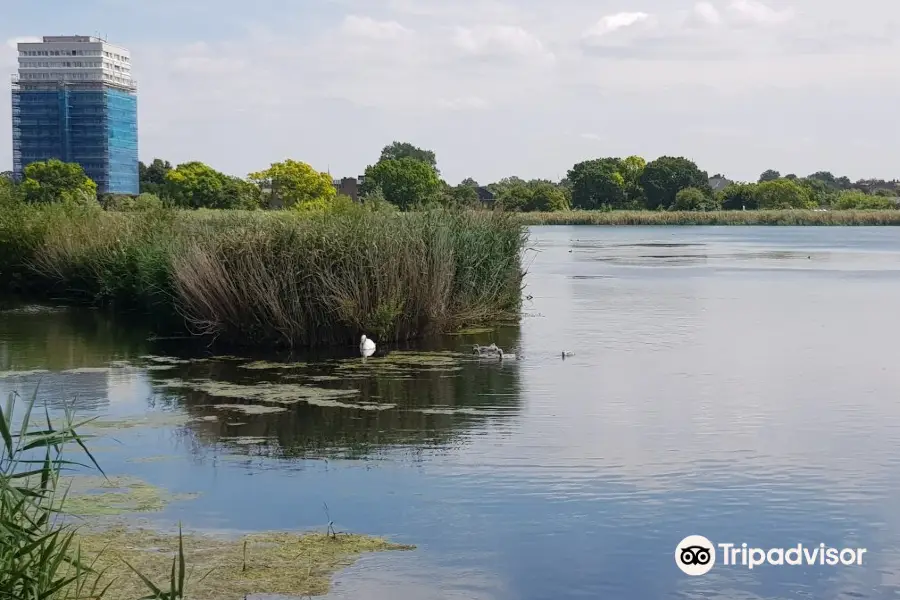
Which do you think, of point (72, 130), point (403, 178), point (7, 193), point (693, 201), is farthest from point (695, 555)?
point (72, 130)

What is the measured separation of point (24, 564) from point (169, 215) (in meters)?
20.7

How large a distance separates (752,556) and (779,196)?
10548 centimetres

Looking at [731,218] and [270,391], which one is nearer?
[270,391]

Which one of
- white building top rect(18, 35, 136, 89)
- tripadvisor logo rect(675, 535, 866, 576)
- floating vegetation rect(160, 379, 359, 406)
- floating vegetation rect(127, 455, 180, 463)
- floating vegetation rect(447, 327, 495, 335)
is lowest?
tripadvisor logo rect(675, 535, 866, 576)

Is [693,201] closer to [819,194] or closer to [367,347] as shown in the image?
[819,194]

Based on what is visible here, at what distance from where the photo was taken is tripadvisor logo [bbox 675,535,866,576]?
7.70 meters

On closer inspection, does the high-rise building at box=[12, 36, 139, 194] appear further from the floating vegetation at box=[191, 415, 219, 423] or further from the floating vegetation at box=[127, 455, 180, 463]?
the floating vegetation at box=[127, 455, 180, 463]

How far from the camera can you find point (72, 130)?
149375 millimetres

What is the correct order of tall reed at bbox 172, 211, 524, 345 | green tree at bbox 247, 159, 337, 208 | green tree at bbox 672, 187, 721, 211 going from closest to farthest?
tall reed at bbox 172, 211, 524, 345 → green tree at bbox 247, 159, 337, 208 → green tree at bbox 672, 187, 721, 211

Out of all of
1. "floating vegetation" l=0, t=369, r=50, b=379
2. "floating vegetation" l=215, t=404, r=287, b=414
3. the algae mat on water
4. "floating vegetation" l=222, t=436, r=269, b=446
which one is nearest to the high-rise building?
"floating vegetation" l=0, t=369, r=50, b=379

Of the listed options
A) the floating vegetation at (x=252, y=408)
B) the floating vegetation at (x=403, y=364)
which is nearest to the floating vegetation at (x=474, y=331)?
the floating vegetation at (x=403, y=364)

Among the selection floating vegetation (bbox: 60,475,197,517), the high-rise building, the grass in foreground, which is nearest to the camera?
the grass in foreground

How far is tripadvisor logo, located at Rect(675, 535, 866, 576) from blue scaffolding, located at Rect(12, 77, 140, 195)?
146 meters

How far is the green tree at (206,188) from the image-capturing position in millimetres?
60778
